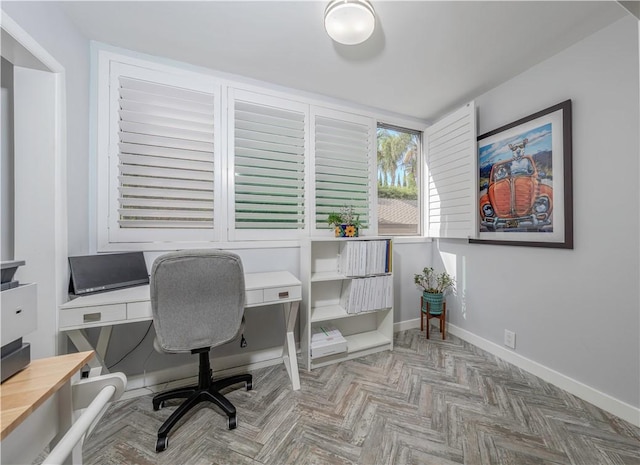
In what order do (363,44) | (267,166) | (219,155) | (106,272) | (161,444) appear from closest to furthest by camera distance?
1. (161,444)
2. (106,272)
3. (363,44)
4. (219,155)
5. (267,166)

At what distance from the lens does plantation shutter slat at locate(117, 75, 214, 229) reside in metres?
1.78

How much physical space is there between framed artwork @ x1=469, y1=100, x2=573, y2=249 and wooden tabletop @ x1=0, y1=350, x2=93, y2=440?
268 cm

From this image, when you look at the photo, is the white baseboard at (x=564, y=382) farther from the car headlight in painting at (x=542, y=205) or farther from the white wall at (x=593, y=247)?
the car headlight in painting at (x=542, y=205)

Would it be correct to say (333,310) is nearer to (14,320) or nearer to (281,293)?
(281,293)

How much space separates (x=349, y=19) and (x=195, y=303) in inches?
70.4

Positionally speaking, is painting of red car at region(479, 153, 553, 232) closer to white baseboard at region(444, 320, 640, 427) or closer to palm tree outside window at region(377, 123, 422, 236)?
palm tree outside window at region(377, 123, 422, 236)

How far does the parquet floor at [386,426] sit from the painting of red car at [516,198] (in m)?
1.21

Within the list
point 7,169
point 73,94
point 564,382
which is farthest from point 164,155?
point 564,382

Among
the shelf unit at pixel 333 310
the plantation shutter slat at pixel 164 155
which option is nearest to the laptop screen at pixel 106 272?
the plantation shutter slat at pixel 164 155

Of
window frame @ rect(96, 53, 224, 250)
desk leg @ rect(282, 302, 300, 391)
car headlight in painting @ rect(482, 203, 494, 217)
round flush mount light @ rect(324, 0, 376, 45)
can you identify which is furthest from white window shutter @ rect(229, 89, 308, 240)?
car headlight in painting @ rect(482, 203, 494, 217)

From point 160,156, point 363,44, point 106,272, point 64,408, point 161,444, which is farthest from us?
point 160,156

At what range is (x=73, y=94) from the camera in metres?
1.49

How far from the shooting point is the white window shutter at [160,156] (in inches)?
69.3

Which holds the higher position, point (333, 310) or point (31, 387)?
point (31, 387)
